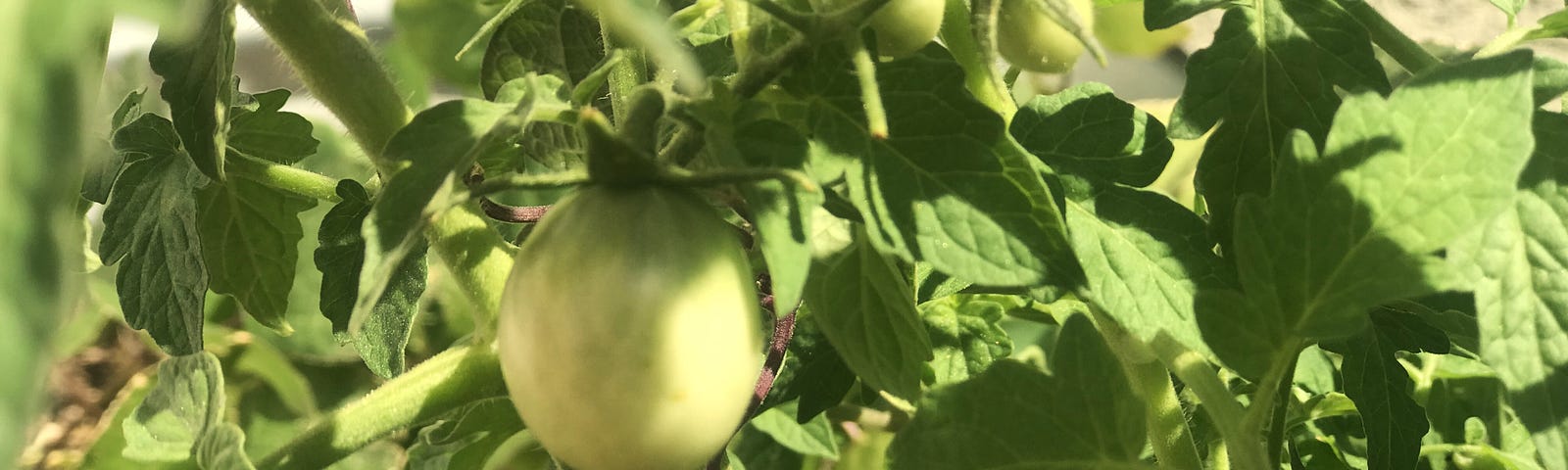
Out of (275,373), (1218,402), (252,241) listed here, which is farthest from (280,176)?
(275,373)

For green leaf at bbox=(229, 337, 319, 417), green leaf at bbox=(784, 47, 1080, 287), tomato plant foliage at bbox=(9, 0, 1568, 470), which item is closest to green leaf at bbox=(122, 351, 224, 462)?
tomato plant foliage at bbox=(9, 0, 1568, 470)

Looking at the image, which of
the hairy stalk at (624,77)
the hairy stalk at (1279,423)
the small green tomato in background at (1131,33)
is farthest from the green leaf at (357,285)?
the small green tomato in background at (1131,33)

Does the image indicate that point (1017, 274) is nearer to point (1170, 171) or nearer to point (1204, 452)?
point (1204, 452)

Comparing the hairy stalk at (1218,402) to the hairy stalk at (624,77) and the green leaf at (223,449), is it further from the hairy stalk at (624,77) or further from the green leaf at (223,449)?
the green leaf at (223,449)

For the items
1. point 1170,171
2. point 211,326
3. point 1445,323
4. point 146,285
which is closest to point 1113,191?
point 1445,323

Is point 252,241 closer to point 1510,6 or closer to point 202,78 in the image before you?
point 202,78

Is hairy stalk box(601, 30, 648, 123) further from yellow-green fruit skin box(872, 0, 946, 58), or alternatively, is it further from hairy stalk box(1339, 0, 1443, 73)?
hairy stalk box(1339, 0, 1443, 73)
